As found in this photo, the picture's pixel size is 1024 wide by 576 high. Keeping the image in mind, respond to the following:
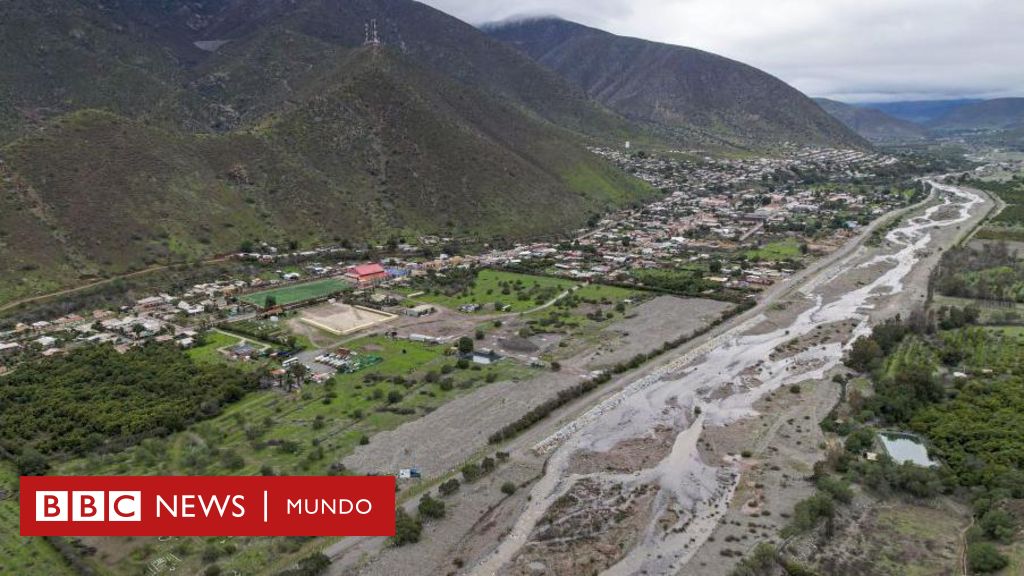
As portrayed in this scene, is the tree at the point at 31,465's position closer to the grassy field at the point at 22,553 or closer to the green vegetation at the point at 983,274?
the grassy field at the point at 22,553

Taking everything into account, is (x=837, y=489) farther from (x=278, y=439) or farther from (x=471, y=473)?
(x=278, y=439)

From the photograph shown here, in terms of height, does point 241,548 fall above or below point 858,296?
below

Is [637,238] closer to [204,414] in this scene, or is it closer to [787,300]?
[787,300]

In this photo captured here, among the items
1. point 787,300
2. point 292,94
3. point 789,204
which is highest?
point 292,94

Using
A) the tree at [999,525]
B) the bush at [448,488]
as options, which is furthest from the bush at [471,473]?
the tree at [999,525]

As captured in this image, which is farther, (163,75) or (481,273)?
(163,75)

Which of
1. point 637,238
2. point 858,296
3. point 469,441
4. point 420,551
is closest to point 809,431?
point 469,441

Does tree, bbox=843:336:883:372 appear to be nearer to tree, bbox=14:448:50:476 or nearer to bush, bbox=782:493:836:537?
bush, bbox=782:493:836:537

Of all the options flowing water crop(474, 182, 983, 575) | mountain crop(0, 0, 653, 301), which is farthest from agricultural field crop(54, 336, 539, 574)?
mountain crop(0, 0, 653, 301)
